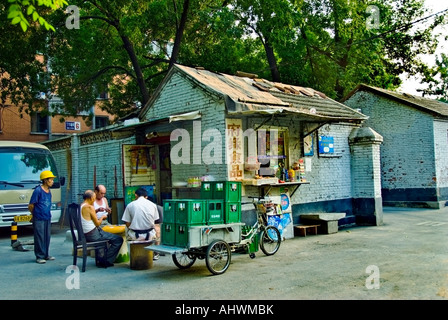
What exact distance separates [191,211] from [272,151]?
4.74 m

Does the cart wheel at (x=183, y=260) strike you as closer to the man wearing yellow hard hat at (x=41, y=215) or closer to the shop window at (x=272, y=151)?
the man wearing yellow hard hat at (x=41, y=215)

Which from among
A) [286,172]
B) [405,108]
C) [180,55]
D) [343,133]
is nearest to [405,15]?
[405,108]

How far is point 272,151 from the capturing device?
37.8 feet

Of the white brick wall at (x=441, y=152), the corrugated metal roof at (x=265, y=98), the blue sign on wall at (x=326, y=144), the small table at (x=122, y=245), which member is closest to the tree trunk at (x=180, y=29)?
the corrugated metal roof at (x=265, y=98)

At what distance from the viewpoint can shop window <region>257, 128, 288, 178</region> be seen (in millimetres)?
11109

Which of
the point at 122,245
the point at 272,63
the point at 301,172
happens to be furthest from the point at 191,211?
the point at 272,63

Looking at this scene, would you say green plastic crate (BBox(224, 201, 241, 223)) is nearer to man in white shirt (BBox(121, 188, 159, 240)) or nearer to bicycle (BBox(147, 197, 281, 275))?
bicycle (BBox(147, 197, 281, 275))

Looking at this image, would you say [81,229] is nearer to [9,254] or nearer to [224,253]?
[224,253]

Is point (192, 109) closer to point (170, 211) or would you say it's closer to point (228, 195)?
point (228, 195)

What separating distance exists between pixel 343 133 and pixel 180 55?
10.7 m

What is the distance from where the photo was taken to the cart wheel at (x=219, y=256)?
7.41 m

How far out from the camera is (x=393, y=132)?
1931cm

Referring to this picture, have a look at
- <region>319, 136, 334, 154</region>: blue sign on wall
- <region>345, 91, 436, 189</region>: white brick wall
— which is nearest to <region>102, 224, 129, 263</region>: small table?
<region>319, 136, 334, 154</region>: blue sign on wall

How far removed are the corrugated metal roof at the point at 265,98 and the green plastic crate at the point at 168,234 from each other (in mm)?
3463
